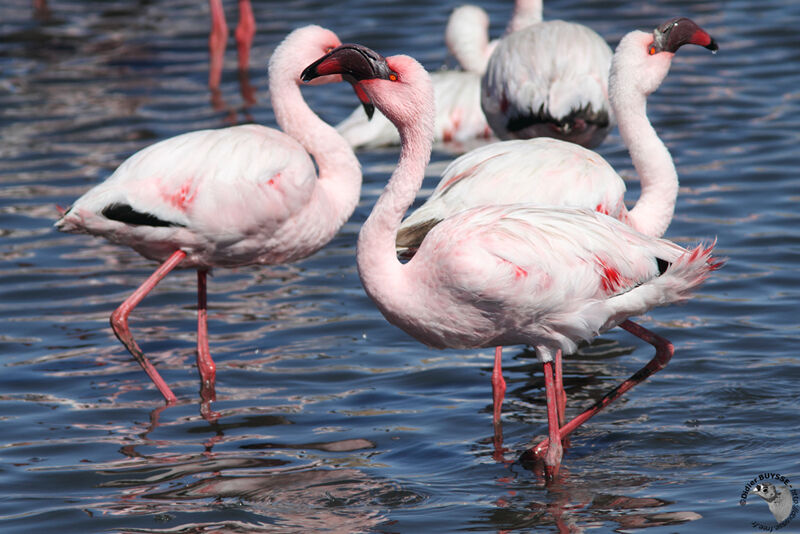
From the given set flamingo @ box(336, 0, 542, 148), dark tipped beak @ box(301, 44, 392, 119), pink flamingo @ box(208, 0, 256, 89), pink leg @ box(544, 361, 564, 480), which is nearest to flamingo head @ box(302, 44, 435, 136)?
dark tipped beak @ box(301, 44, 392, 119)

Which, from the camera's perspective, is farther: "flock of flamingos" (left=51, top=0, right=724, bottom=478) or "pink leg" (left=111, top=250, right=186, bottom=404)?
"pink leg" (left=111, top=250, right=186, bottom=404)

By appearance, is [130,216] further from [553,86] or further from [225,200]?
[553,86]

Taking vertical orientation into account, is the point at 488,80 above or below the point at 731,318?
above

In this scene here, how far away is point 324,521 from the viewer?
5.14 m

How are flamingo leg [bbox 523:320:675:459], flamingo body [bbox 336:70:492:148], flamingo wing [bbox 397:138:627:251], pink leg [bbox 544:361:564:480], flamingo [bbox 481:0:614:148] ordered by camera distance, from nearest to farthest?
pink leg [bbox 544:361:564:480] < flamingo leg [bbox 523:320:675:459] < flamingo wing [bbox 397:138:627:251] < flamingo [bbox 481:0:614:148] < flamingo body [bbox 336:70:492:148]

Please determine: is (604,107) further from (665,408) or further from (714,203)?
(665,408)

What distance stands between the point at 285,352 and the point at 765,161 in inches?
210

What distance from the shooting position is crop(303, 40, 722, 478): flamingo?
514 centimetres

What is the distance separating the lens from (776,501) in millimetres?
4891

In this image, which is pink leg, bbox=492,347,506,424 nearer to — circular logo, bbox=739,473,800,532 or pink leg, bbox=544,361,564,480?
pink leg, bbox=544,361,564,480

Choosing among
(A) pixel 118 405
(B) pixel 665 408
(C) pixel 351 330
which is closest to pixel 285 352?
(C) pixel 351 330

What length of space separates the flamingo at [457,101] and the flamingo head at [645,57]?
475 centimetres

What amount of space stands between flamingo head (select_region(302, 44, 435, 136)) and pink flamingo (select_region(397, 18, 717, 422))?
1.05m

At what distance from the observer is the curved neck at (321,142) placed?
7102 mm
